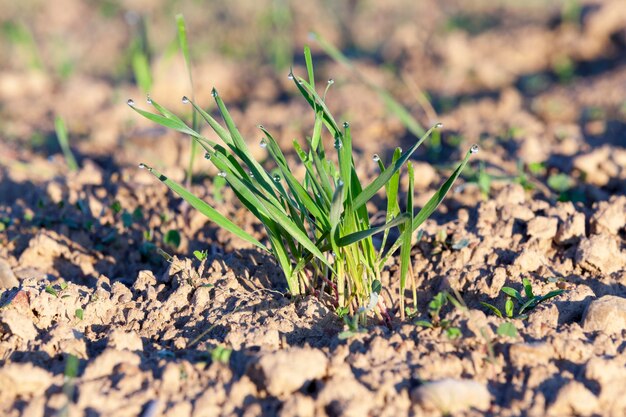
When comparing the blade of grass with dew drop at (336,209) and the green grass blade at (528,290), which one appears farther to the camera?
the green grass blade at (528,290)

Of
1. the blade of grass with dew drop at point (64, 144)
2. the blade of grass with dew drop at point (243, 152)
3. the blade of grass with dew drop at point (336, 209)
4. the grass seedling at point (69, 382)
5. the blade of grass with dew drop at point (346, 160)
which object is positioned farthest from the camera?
the blade of grass with dew drop at point (64, 144)

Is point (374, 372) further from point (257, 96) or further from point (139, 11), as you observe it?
point (139, 11)

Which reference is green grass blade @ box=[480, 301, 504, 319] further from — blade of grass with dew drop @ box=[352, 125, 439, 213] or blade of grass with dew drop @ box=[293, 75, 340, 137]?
blade of grass with dew drop @ box=[293, 75, 340, 137]

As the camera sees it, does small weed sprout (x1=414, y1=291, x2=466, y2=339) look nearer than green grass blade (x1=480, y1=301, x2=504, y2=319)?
Yes

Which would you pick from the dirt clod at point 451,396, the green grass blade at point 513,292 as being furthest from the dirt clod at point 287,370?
the green grass blade at point 513,292

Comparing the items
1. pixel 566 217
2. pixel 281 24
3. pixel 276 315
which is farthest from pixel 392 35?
pixel 276 315

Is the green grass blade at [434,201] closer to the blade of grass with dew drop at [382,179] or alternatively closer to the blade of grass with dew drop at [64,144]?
the blade of grass with dew drop at [382,179]

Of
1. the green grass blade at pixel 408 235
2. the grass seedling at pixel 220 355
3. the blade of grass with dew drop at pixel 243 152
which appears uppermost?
the blade of grass with dew drop at pixel 243 152

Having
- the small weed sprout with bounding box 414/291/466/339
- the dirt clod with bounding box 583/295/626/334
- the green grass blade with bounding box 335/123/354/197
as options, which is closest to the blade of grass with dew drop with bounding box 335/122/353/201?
the green grass blade with bounding box 335/123/354/197

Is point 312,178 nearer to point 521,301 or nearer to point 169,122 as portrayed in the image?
point 169,122
